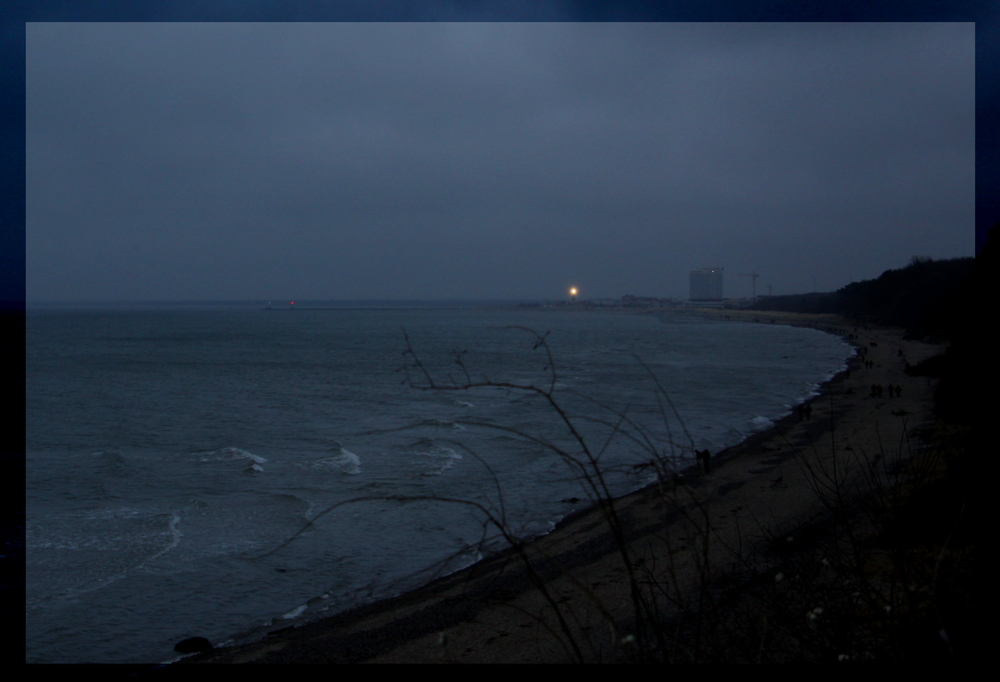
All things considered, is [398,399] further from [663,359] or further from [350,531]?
[663,359]

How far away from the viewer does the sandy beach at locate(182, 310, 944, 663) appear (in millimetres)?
2979

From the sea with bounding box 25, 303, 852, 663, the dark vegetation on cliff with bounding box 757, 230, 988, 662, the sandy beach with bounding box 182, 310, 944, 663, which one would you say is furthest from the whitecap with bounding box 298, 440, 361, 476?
the dark vegetation on cliff with bounding box 757, 230, 988, 662

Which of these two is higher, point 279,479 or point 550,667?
point 550,667

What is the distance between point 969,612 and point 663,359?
43.1m

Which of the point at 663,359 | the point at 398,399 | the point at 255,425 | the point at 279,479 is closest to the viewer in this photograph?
the point at 279,479

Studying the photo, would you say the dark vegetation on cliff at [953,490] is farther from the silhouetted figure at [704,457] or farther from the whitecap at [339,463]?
the whitecap at [339,463]

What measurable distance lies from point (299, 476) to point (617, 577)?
886 centimetres

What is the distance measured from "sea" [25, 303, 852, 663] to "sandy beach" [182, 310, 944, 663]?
459 millimetres

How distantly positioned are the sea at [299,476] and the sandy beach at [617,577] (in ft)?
1.50

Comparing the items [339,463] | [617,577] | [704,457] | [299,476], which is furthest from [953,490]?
[339,463]

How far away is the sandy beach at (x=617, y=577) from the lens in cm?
298

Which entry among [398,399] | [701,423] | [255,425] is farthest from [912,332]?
[255,425]

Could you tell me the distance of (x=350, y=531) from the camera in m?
10.5

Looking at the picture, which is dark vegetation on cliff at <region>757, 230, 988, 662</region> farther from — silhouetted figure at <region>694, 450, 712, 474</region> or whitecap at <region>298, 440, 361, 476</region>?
whitecap at <region>298, 440, 361, 476</region>
